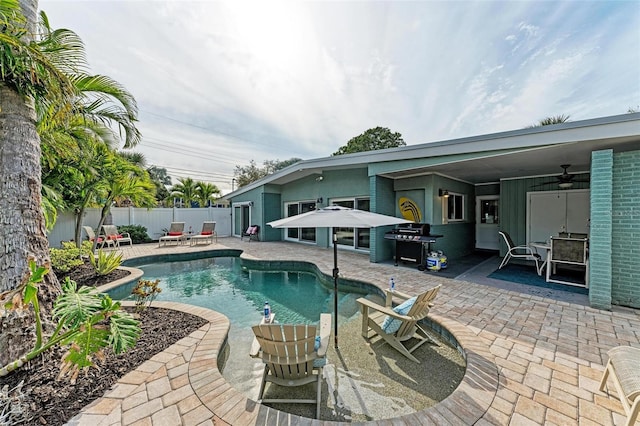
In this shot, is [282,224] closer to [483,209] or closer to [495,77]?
[495,77]

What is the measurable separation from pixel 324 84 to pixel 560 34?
641cm

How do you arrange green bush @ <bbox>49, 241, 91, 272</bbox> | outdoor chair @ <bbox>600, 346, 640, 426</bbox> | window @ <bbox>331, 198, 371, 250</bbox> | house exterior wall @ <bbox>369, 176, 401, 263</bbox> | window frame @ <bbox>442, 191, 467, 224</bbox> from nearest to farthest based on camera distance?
outdoor chair @ <bbox>600, 346, 640, 426</bbox>, green bush @ <bbox>49, 241, 91, 272</bbox>, house exterior wall @ <bbox>369, 176, 401, 263</bbox>, window frame @ <bbox>442, 191, 467, 224</bbox>, window @ <bbox>331, 198, 371, 250</bbox>

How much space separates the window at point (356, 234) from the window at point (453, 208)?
2.82 meters

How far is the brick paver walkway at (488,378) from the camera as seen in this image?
207 centimetres

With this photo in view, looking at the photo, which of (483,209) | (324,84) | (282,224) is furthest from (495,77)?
(282,224)

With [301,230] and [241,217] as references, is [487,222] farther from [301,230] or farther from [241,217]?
[241,217]

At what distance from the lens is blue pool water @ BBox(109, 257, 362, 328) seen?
17.0ft

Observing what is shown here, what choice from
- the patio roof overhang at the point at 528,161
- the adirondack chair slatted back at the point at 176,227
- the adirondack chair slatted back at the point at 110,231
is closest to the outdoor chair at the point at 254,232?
the adirondack chair slatted back at the point at 176,227

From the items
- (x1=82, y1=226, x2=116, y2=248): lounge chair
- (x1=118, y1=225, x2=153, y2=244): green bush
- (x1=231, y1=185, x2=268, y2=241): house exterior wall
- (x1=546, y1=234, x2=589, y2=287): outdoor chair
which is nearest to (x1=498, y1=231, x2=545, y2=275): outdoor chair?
(x1=546, y1=234, x2=589, y2=287): outdoor chair

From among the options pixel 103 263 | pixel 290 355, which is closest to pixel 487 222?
pixel 290 355

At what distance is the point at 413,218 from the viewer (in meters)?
8.64

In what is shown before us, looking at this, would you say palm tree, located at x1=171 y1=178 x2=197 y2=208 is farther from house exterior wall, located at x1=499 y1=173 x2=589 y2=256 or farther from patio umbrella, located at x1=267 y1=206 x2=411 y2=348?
house exterior wall, located at x1=499 y1=173 x2=589 y2=256

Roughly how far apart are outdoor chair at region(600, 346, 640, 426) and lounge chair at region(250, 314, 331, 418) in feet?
7.94

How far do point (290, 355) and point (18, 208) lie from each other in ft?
11.0
